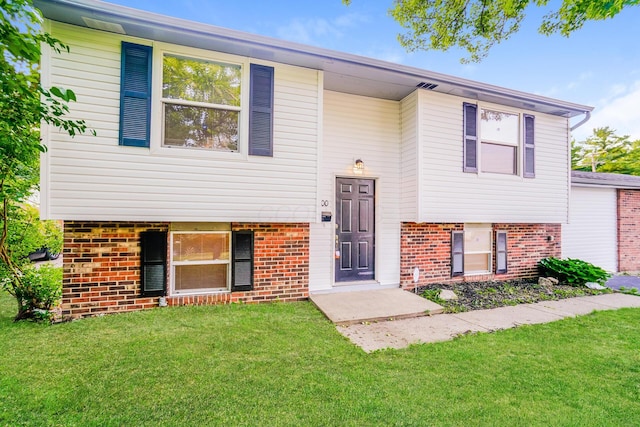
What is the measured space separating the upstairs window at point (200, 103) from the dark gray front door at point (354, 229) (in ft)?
7.48

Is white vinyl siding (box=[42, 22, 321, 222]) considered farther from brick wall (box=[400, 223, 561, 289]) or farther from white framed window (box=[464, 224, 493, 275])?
white framed window (box=[464, 224, 493, 275])

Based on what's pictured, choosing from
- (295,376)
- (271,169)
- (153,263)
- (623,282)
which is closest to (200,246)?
(153,263)

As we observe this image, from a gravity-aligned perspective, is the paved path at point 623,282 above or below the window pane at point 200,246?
below

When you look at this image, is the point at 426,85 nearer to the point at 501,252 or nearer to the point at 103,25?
the point at 501,252

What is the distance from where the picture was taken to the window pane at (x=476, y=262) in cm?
638

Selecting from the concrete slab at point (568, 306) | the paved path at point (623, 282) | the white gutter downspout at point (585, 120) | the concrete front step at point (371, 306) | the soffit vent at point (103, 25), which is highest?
the soffit vent at point (103, 25)

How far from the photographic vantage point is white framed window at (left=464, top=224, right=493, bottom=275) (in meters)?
6.36

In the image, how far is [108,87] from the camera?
12.5 ft

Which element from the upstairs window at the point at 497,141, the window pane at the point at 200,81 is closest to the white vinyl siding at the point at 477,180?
the upstairs window at the point at 497,141

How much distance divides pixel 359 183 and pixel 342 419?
14.1ft

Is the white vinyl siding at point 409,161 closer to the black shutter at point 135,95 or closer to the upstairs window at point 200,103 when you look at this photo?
the upstairs window at point 200,103

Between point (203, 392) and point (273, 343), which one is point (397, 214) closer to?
point (273, 343)

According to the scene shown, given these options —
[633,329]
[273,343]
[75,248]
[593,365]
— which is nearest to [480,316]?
[593,365]

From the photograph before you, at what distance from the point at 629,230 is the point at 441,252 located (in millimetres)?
6609
